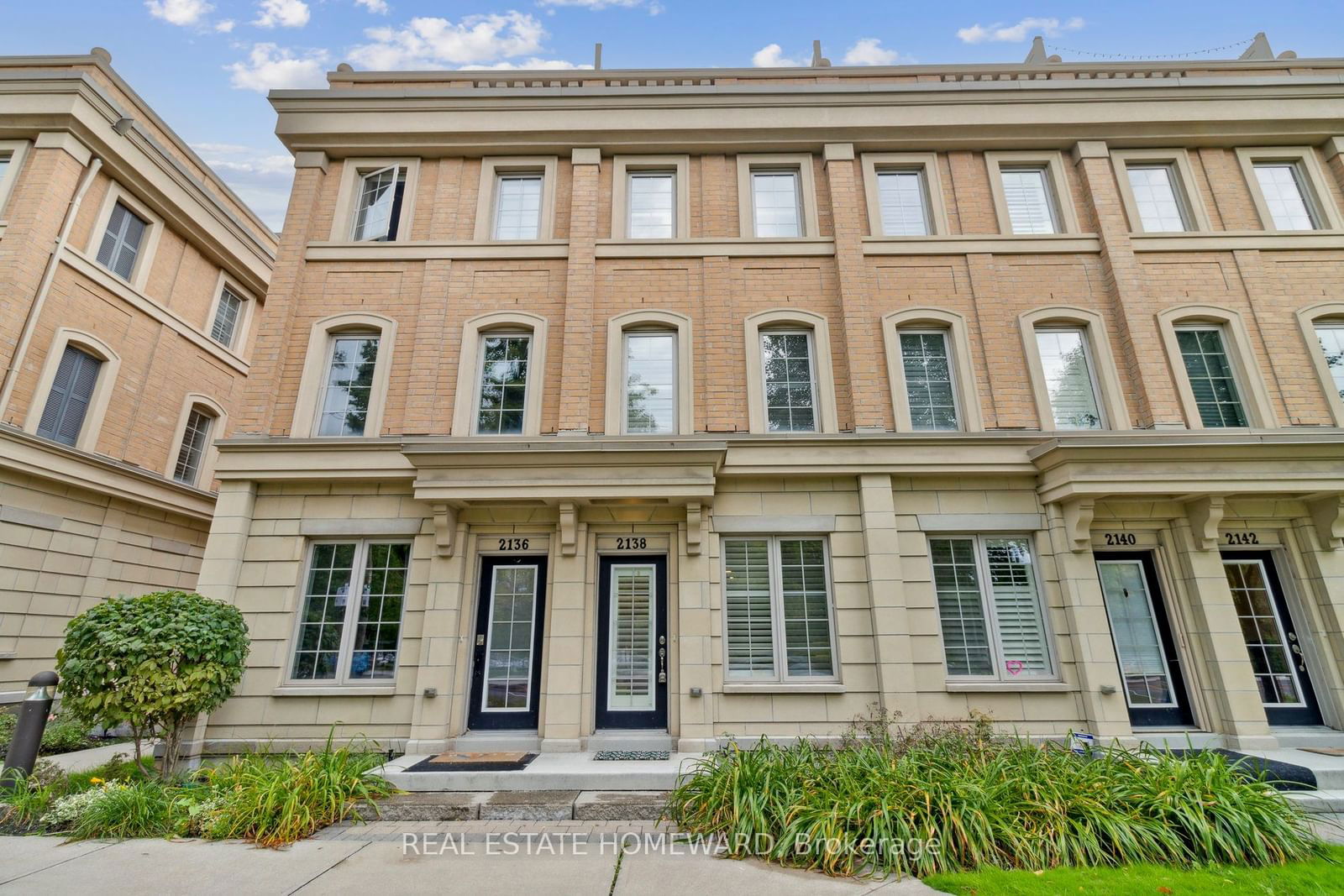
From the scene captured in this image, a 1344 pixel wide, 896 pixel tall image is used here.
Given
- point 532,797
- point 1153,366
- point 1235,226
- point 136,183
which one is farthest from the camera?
point 136,183

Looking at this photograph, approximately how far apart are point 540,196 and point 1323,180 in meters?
13.5

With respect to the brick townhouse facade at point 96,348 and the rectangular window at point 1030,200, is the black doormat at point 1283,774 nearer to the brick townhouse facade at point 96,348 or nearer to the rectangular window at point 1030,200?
the rectangular window at point 1030,200

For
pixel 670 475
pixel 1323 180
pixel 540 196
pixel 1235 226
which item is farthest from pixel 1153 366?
pixel 540 196

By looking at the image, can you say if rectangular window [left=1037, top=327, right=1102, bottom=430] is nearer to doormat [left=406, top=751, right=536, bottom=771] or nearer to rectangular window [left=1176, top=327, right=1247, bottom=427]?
rectangular window [left=1176, top=327, right=1247, bottom=427]

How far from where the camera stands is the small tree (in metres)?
6.42

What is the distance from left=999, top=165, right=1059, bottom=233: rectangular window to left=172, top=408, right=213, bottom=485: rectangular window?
57.4 feet

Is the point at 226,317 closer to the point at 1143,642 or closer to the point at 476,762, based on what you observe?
the point at 476,762

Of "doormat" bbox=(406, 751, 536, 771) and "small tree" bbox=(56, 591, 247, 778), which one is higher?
"small tree" bbox=(56, 591, 247, 778)

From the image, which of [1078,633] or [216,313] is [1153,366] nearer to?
[1078,633]

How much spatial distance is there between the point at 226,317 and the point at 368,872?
49.5ft

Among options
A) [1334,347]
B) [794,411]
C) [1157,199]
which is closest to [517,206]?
[794,411]

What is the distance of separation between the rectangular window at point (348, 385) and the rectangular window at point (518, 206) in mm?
2882

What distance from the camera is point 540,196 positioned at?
10.4 meters

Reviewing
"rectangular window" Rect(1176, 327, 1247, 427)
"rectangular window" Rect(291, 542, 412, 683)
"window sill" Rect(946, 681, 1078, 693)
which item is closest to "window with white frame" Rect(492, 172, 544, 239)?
"rectangular window" Rect(291, 542, 412, 683)
